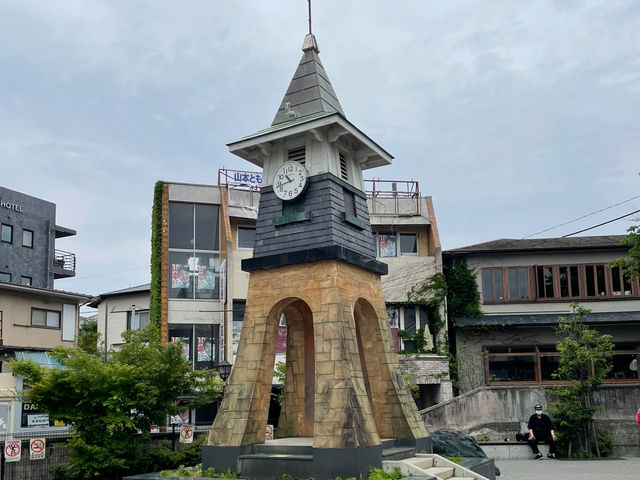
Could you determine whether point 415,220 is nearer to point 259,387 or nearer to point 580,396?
point 580,396

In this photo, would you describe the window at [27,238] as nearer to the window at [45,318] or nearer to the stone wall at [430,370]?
the window at [45,318]

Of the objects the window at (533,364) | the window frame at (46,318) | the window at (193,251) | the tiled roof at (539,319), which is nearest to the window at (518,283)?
the tiled roof at (539,319)

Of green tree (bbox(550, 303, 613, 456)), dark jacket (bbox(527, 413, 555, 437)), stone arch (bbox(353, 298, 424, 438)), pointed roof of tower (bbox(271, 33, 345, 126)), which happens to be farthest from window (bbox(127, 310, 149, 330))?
stone arch (bbox(353, 298, 424, 438))

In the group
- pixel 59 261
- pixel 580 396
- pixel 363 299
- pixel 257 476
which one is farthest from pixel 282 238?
pixel 59 261

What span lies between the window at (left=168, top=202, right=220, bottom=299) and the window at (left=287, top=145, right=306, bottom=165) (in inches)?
733

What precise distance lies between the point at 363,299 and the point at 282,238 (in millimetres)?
2712

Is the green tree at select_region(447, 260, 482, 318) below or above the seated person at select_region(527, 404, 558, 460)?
above

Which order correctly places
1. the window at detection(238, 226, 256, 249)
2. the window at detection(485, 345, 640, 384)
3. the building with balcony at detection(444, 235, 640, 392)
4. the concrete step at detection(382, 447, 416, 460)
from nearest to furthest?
1. the concrete step at detection(382, 447, 416, 460)
2. the window at detection(485, 345, 640, 384)
3. the building with balcony at detection(444, 235, 640, 392)
4. the window at detection(238, 226, 256, 249)

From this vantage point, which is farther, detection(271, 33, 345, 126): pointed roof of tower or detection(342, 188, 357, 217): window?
detection(271, 33, 345, 126): pointed roof of tower

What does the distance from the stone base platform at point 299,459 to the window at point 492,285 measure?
66.5ft

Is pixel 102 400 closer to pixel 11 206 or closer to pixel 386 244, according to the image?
pixel 386 244

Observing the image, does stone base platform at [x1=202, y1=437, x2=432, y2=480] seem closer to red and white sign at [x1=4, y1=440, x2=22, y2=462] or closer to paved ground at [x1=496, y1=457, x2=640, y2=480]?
paved ground at [x1=496, y1=457, x2=640, y2=480]

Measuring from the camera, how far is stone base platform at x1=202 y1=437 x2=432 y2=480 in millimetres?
15844

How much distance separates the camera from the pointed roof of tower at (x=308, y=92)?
1989cm
